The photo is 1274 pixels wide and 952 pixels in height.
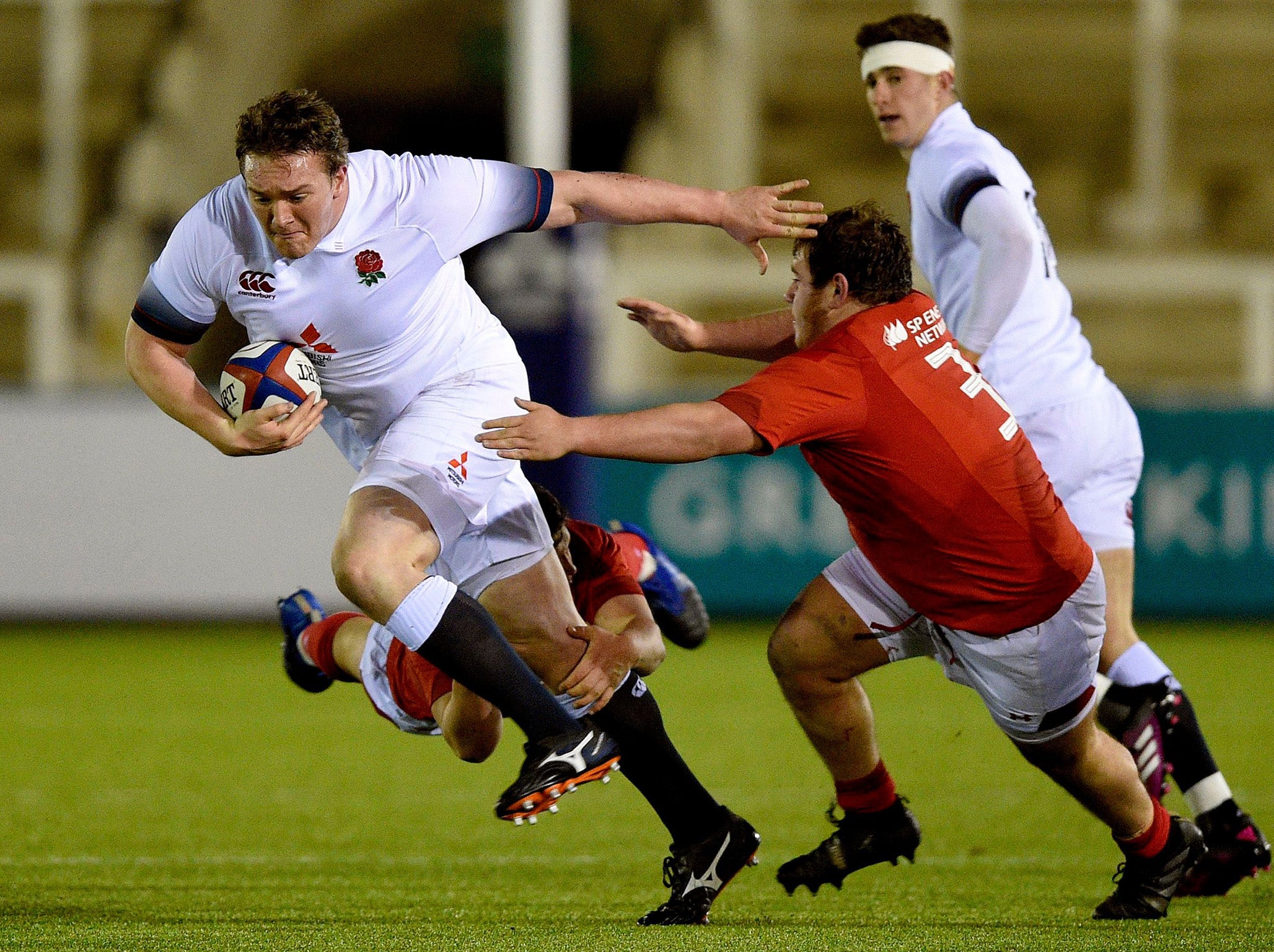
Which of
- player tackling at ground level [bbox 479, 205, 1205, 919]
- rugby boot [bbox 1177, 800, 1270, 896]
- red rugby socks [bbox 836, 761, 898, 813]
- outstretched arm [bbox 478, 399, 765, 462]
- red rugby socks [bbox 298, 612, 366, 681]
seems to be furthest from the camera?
red rugby socks [bbox 298, 612, 366, 681]

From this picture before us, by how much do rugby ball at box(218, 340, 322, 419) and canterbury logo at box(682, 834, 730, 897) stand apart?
1502mm

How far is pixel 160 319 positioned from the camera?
4.78 metres

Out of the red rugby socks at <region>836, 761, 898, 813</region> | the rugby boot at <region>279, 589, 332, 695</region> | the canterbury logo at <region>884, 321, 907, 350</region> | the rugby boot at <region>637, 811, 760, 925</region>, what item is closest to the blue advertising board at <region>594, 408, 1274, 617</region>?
the rugby boot at <region>279, 589, 332, 695</region>

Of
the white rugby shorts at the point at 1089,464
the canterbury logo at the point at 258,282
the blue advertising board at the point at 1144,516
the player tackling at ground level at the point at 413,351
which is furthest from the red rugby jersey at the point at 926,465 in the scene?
the blue advertising board at the point at 1144,516

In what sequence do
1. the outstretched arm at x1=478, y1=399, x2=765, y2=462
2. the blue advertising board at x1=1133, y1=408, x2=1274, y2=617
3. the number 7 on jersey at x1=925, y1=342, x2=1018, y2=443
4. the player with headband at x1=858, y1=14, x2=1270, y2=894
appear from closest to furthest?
1. the outstretched arm at x1=478, y1=399, x2=765, y2=462
2. the number 7 on jersey at x1=925, y1=342, x2=1018, y2=443
3. the player with headband at x1=858, y1=14, x2=1270, y2=894
4. the blue advertising board at x1=1133, y1=408, x2=1274, y2=617

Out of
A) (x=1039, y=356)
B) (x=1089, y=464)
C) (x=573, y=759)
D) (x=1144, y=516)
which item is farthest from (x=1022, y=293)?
(x=1144, y=516)

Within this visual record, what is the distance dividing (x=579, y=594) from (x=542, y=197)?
1222mm

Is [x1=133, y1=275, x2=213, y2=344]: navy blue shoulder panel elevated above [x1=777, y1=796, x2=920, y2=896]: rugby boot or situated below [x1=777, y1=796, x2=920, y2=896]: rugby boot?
above

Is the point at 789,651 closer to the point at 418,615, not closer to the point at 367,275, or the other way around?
the point at 418,615

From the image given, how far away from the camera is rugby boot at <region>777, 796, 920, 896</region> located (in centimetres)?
491

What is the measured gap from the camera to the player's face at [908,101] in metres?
5.68

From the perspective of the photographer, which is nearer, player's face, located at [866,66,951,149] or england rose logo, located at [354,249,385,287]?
england rose logo, located at [354,249,385,287]

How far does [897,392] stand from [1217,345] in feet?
40.5

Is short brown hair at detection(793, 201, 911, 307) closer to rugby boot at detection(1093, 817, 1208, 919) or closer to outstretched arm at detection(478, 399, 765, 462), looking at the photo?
outstretched arm at detection(478, 399, 765, 462)
